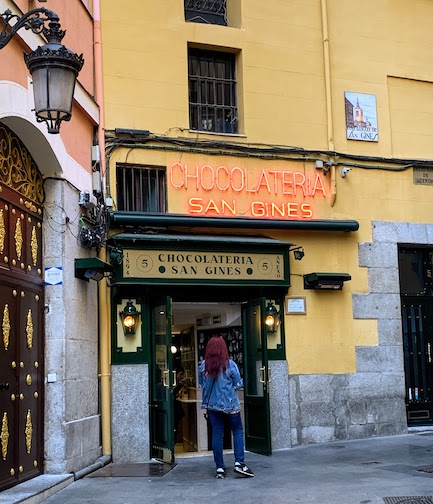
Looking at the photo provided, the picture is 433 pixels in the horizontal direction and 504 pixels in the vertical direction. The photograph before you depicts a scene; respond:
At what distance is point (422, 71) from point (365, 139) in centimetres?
183

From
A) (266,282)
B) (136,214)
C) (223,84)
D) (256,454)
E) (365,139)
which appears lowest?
(256,454)

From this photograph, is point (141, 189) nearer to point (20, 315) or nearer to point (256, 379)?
point (256, 379)

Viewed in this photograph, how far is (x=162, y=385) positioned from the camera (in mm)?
10500

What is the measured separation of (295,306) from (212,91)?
3.73m

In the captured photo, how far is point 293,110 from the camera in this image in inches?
481

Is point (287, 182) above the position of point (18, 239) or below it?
above

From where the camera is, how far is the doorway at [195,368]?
10.4 meters

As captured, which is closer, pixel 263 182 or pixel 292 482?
pixel 292 482

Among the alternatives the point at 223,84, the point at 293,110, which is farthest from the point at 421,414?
the point at 223,84

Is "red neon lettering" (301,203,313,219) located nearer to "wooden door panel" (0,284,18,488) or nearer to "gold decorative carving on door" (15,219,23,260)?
"gold decorative carving on door" (15,219,23,260)

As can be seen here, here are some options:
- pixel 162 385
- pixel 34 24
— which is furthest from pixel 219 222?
pixel 34 24

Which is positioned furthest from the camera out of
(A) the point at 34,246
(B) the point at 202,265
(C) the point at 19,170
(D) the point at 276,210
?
(D) the point at 276,210

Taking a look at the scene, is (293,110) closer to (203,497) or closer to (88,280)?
(88,280)

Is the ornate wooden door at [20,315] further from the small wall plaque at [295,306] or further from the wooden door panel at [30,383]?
the small wall plaque at [295,306]
